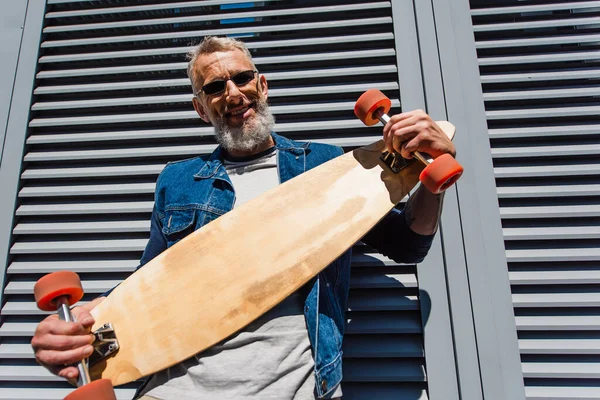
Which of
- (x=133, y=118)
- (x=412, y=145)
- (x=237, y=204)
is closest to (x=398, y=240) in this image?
(x=412, y=145)

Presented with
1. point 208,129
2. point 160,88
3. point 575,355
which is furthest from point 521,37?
point 160,88

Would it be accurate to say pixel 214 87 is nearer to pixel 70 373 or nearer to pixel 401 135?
pixel 401 135

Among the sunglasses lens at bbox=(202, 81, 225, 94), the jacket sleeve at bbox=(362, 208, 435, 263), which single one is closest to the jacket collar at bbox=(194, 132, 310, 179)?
the sunglasses lens at bbox=(202, 81, 225, 94)

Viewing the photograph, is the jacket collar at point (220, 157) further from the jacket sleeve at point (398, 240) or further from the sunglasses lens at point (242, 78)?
the jacket sleeve at point (398, 240)

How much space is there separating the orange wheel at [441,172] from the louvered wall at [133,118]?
1.93 feet

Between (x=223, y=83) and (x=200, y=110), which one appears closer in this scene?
(x=223, y=83)

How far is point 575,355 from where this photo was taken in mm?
1469

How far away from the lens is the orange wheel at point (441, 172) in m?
1.02

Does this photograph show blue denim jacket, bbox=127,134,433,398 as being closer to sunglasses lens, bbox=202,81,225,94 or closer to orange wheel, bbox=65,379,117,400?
sunglasses lens, bbox=202,81,225,94

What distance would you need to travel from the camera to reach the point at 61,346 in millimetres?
985

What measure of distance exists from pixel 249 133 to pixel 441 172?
75 cm

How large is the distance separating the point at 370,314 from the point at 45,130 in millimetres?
1709

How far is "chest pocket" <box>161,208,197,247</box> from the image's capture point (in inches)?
55.5

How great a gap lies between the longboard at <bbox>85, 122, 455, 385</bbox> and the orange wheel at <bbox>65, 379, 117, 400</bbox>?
28cm
